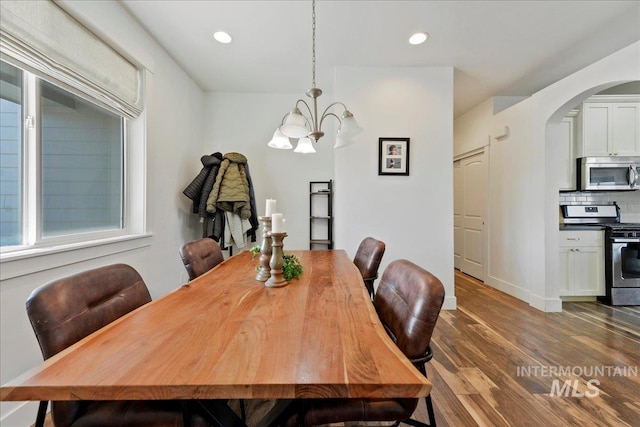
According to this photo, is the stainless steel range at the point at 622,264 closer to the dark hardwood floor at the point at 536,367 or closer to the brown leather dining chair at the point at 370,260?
the dark hardwood floor at the point at 536,367

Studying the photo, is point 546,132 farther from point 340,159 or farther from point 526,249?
point 340,159

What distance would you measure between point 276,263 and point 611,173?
432 centimetres

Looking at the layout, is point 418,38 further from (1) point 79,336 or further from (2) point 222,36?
(1) point 79,336

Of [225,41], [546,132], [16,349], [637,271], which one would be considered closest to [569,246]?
[637,271]

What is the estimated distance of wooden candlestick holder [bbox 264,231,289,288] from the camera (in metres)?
1.19

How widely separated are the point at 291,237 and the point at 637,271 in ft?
13.0

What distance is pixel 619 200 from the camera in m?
3.37

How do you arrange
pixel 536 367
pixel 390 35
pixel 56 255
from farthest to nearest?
1. pixel 390 35
2. pixel 536 367
3. pixel 56 255

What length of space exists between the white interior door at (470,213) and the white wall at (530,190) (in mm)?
174

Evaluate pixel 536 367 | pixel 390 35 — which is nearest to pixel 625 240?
pixel 536 367

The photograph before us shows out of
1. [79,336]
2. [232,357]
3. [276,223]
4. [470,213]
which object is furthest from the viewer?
[470,213]

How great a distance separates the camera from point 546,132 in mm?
2760

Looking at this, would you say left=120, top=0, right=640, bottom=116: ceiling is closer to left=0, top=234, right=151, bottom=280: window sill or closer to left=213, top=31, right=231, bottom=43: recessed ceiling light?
left=213, top=31, right=231, bottom=43: recessed ceiling light

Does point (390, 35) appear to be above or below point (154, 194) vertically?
above
